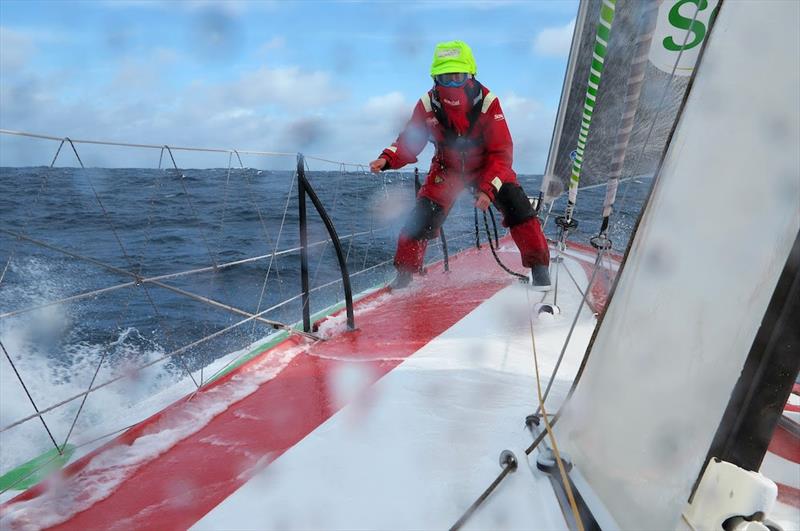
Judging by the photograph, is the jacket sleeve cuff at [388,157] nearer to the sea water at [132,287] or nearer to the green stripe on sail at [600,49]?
the sea water at [132,287]

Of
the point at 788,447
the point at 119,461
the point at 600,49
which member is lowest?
the point at 119,461

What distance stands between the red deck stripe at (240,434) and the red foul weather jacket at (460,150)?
100 cm

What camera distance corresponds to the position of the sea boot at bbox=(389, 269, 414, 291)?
4.36m

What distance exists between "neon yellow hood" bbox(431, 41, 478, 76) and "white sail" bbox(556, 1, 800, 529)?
2427 mm

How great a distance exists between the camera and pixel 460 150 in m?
3.83

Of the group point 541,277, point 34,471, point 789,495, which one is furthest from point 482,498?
point 541,277

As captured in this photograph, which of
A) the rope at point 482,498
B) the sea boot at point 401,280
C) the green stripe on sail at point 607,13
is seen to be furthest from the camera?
the sea boot at point 401,280

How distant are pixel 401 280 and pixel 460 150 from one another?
120 cm

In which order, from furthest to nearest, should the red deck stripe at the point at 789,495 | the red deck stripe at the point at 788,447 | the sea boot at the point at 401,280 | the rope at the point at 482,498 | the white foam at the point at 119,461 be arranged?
the sea boot at the point at 401,280 < the white foam at the point at 119,461 < the red deck stripe at the point at 788,447 < the rope at the point at 482,498 < the red deck stripe at the point at 789,495

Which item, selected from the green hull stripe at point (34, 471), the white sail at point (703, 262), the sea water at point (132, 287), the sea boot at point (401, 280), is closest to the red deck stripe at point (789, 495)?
the white sail at point (703, 262)

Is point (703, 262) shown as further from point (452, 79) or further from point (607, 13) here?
point (452, 79)

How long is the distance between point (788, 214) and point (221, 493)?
171 cm

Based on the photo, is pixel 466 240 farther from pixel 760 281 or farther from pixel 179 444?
pixel 760 281

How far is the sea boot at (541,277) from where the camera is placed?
3.91 meters
